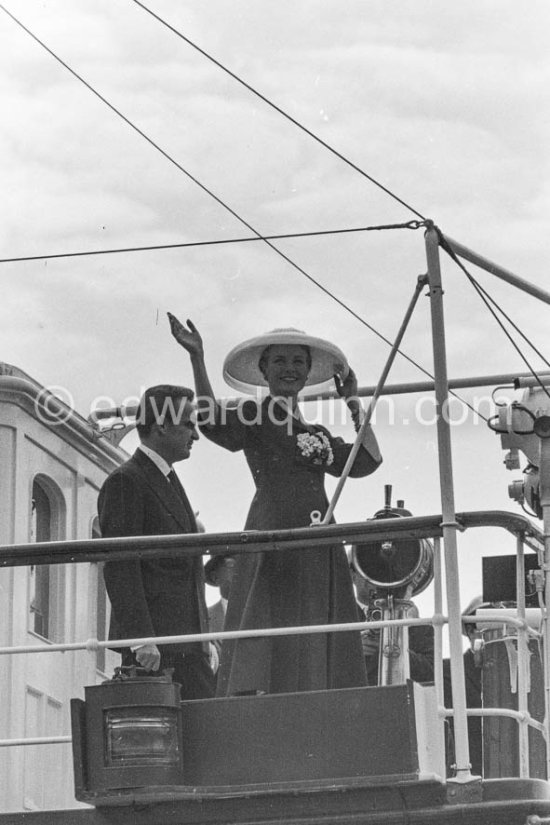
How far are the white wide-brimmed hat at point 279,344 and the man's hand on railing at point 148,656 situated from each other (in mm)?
1344

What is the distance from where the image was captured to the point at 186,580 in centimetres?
616

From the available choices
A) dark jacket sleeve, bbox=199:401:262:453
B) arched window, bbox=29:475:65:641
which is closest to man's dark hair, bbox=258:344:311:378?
dark jacket sleeve, bbox=199:401:262:453

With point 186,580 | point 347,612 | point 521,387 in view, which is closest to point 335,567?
point 347,612

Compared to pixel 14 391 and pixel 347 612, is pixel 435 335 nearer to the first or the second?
pixel 347 612

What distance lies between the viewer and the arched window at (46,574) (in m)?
8.06

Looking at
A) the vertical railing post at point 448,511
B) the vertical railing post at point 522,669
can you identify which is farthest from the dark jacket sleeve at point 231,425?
the vertical railing post at point 522,669

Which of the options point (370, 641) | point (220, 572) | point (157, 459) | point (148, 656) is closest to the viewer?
point (148, 656)

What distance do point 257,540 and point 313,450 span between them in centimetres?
86

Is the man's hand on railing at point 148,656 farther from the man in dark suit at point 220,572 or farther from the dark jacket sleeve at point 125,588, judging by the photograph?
the man in dark suit at point 220,572

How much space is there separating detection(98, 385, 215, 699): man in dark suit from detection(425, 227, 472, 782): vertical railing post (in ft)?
4.04

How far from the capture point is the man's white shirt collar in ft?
20.8

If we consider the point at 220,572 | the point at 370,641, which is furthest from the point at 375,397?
the point at 370,641

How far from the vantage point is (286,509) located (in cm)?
625

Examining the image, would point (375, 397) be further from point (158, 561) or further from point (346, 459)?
point (158, 561)
